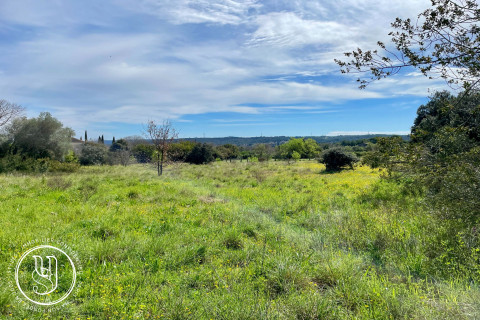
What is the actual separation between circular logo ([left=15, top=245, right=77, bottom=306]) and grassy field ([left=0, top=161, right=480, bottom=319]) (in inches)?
7.0

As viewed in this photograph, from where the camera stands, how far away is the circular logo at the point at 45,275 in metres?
3.37

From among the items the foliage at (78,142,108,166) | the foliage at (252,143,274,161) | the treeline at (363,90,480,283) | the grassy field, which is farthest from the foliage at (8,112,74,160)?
the foliage at (252,143,274,161)

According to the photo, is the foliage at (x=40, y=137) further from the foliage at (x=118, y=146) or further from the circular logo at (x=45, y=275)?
the circular logo at (x=45, y=275)

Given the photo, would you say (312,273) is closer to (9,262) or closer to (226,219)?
(226,219)

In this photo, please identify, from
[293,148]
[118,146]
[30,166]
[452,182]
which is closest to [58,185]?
[452,182]

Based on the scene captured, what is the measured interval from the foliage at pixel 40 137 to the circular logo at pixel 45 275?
3299 cm

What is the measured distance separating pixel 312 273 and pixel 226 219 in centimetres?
375

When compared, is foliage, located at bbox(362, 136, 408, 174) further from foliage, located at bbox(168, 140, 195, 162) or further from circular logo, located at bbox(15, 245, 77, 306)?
foliage, located at bbox(168, 140, 195, 162)

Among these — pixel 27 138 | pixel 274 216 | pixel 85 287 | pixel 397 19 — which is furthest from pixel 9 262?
pixel 27 138

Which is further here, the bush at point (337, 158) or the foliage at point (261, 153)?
Answer: the foliage at point (261, 153)

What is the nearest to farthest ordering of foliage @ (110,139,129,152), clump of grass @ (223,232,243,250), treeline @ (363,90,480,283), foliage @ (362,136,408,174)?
treeline @ (363,90,480,283) < clump of grass @ (223,232,243,250) < foliage @ (362,136,408,174) < foliage @ (110,139,129,152)

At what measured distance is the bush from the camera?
2695 centimetres

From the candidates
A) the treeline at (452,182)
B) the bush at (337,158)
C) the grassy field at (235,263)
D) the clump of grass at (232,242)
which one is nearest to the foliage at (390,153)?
the treeline at (452,182)

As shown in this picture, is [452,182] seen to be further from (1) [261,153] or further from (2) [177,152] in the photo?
(1) [261,153]
